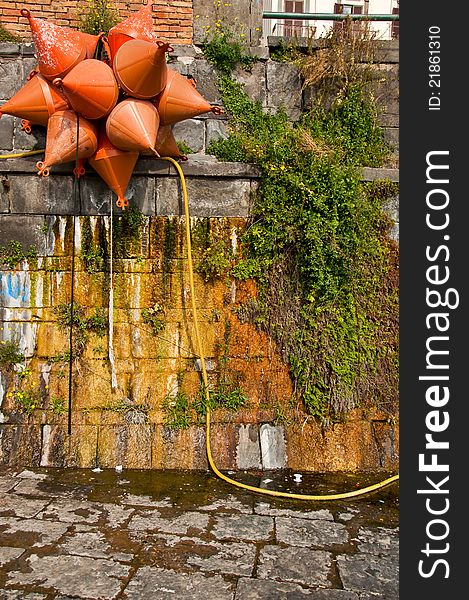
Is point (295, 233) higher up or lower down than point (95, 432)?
higher up

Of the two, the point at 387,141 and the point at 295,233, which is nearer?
the point at 295,233

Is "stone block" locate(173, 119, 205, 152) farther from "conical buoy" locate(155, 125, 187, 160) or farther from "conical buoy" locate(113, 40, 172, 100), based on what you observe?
"conical buoy" locate(113, 40, 172, 100)

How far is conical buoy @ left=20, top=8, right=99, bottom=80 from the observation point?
15.9 ft

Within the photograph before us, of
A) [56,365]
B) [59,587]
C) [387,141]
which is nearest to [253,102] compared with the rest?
[387,141]

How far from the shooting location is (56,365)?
17.6ft

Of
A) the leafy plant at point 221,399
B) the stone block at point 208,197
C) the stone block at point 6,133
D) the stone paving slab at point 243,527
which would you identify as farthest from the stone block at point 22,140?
the stone paving slab at point 243,527

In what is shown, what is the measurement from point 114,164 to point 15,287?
4.83 ft

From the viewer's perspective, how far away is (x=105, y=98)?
4820 millimetres

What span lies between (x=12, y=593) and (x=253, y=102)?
15.5 feet

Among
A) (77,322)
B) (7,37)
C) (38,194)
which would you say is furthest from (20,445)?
(7,37)

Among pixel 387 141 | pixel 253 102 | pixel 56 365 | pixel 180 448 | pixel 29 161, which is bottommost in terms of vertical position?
pixel 180 448

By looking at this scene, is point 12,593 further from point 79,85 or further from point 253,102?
point 253,102

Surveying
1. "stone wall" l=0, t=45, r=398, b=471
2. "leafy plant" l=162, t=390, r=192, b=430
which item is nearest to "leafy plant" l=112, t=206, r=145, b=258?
"stone wall" l=0, t=45, r=398, b=471

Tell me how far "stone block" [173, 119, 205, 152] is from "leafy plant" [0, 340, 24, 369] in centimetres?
252
